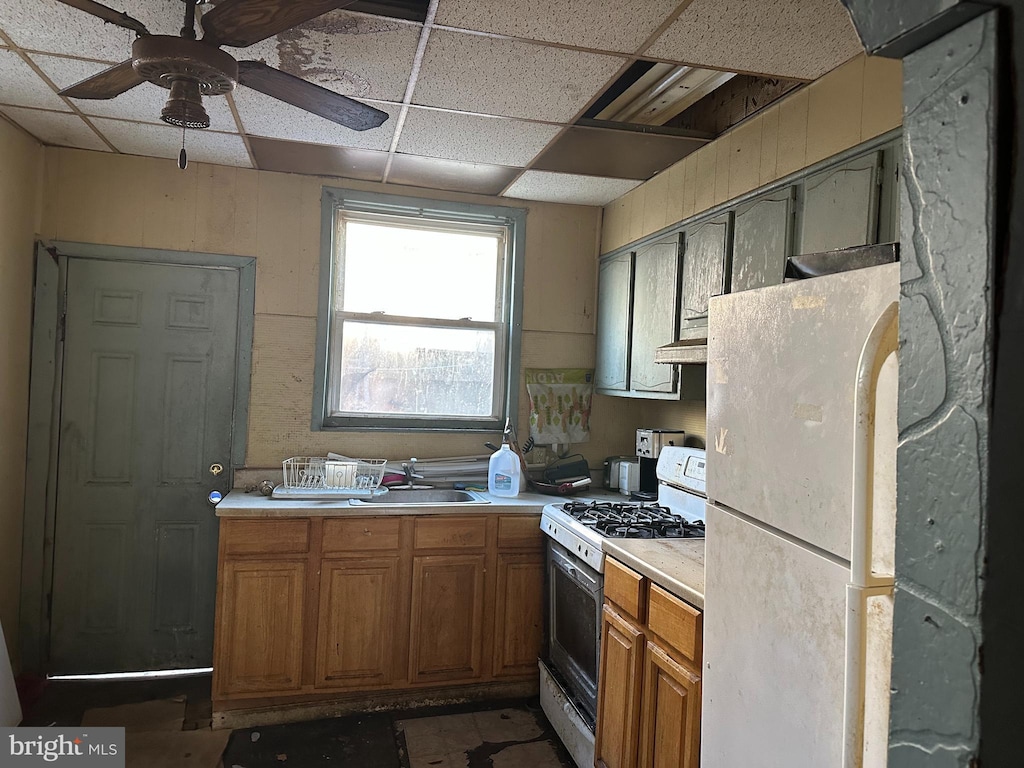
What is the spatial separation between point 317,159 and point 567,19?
65.9 inches

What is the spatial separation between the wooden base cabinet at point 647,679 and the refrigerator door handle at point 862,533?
797 millimetres

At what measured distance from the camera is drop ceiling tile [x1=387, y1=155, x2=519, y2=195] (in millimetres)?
3156

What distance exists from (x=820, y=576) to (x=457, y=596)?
6.90 feet

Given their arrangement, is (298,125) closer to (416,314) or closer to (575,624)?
(416,314)

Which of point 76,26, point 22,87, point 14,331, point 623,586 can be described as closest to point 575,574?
point 623,586

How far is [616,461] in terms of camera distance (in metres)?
3.64

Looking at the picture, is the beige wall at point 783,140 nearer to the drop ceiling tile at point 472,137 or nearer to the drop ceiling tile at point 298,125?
the drop ceiling tile at point 472,137

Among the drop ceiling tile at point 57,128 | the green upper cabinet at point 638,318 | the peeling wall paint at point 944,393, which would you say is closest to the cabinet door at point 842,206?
the green upper cabinet at point 638,318

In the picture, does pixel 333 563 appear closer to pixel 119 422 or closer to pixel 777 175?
pixel 119 422

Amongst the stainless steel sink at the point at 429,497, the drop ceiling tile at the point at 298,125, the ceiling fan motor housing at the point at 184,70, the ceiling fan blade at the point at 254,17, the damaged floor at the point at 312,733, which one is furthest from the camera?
the stainless steel sink at the point at 429,497

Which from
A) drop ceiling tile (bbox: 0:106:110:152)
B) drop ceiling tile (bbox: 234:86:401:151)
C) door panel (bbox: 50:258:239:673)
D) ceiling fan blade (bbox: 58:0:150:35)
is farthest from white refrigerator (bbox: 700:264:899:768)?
drop ceiling tile (bbox: 0:106:110:152)

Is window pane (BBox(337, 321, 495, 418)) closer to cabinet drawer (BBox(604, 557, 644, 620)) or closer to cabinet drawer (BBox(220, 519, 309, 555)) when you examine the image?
cabinet drawer (BBox(220, 519, 309, 555))

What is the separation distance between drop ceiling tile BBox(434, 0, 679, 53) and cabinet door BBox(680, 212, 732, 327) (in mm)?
867

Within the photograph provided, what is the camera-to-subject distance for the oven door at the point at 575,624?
2.52 m
